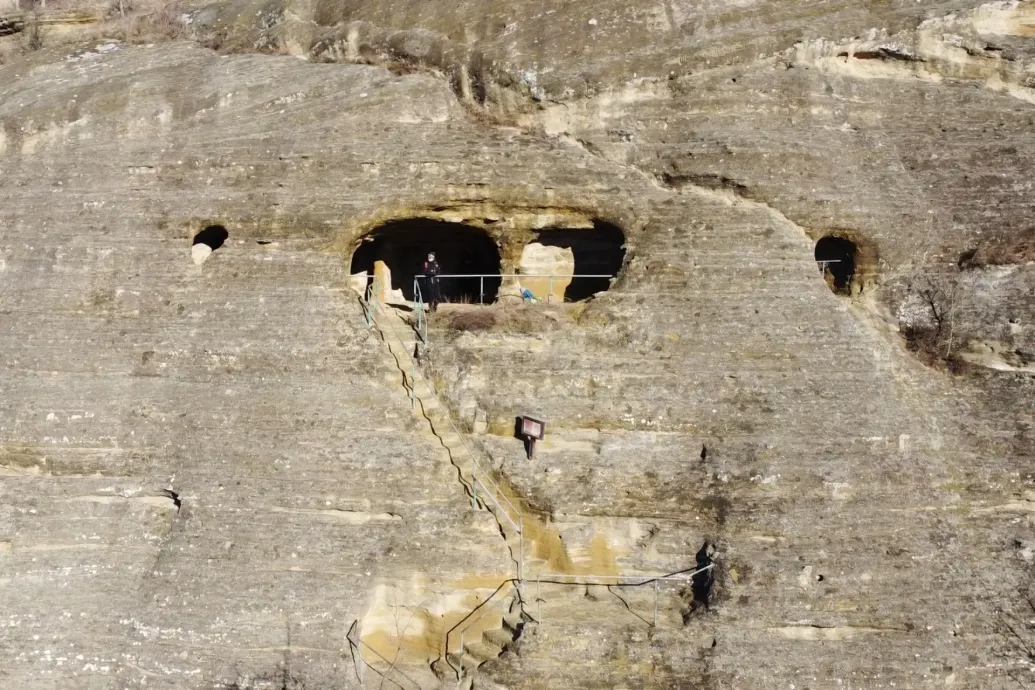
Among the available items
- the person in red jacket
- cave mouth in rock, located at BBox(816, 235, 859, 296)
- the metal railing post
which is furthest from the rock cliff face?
the person in red jacket

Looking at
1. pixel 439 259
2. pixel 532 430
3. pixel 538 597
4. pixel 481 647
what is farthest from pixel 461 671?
pixel 439 259

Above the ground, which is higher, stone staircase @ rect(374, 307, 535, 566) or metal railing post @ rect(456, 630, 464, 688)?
stone staircase @ rect(374, 307, 535, 566)

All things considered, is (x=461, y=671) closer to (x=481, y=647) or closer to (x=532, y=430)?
(x=481, y=647)

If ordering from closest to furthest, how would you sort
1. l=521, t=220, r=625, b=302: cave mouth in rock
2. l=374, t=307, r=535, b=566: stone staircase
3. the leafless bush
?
l=374, t=307, r=535, b=566: stone staircase < the leafless bush < l=521, t=220, r=625, b=302: cave mouth in rock

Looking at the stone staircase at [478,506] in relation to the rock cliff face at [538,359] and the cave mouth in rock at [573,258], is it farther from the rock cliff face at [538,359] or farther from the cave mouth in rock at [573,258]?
the cave mouth in rock at [573,258]

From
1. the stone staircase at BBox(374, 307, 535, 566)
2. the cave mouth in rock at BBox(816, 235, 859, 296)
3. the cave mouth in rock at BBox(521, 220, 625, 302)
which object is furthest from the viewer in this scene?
the cave mouth in rock at BBox(521, 220, 625, 302)

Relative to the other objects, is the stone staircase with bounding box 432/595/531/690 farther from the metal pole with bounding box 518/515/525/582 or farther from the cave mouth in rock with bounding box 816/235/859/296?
the cave mouth in rock with bounding box 816/235/859/296

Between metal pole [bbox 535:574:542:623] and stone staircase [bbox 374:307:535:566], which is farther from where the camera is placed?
stone staircase [bbox 374:307:535:566]

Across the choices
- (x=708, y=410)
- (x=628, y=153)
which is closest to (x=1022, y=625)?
(x=708, y=410)
